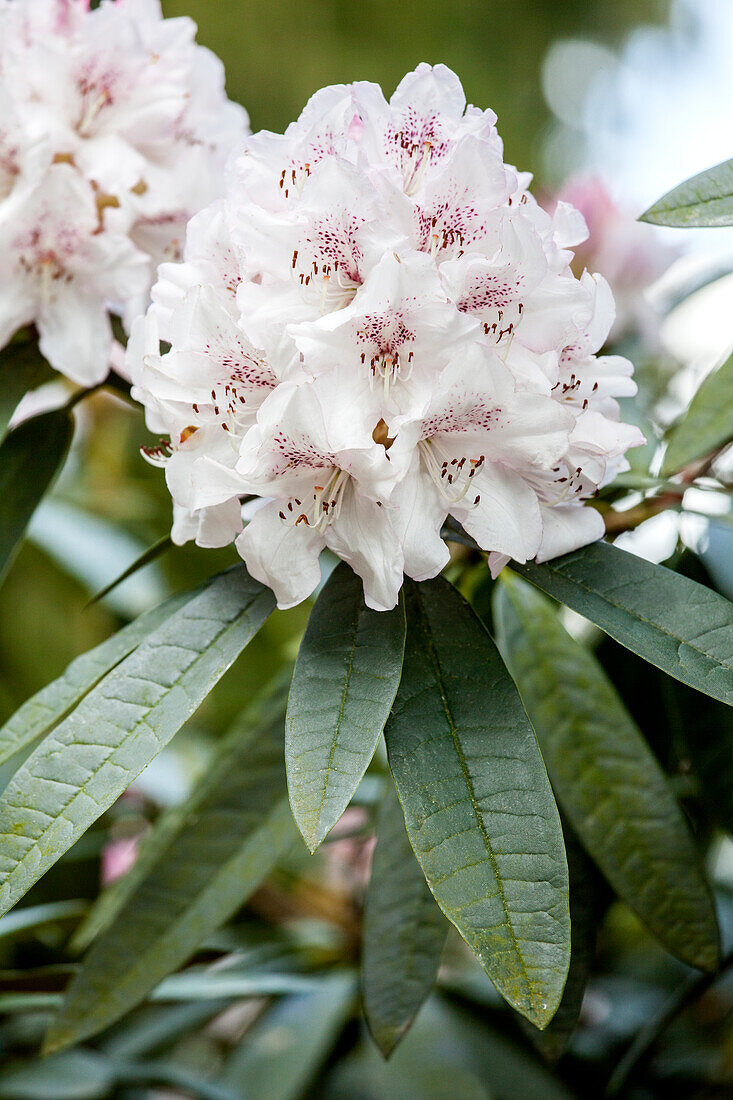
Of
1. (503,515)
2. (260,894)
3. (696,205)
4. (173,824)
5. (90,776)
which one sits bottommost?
(260,894)

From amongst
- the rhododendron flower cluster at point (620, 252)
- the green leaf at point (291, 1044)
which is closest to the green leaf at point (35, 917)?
the green leaf at point (291, 1044)

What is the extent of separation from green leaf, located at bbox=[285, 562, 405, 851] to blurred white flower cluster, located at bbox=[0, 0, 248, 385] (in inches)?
12.8

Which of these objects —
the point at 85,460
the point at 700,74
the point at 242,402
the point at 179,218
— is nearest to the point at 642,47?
the point at 700,74

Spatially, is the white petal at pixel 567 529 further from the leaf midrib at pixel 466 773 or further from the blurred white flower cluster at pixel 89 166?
the blurred white flower cluster at pixel 89 166

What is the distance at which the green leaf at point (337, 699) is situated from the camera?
393mm

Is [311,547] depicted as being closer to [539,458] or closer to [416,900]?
[539,458]

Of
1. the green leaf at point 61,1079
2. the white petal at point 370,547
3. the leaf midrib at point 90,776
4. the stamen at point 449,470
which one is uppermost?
the stamen at point 449,470

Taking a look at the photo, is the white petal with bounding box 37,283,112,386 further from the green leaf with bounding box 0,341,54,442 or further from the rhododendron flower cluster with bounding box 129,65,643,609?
the rhododendron flower cluster with bounding box 129,65,643,609

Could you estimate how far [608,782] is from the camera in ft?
2.05

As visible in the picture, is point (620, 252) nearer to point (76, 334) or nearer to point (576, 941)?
point (76, 334)

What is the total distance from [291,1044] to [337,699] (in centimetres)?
63

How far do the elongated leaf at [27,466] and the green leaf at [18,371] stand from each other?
0.03 m

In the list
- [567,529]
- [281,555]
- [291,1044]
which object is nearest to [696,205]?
[567,529]

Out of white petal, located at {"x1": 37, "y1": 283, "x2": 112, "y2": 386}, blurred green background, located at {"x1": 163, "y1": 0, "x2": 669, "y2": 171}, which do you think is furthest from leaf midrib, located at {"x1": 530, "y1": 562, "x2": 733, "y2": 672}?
blurred green background, located at {"x1": 163, "y1": 0, "x2": 669, "y2": 171}
